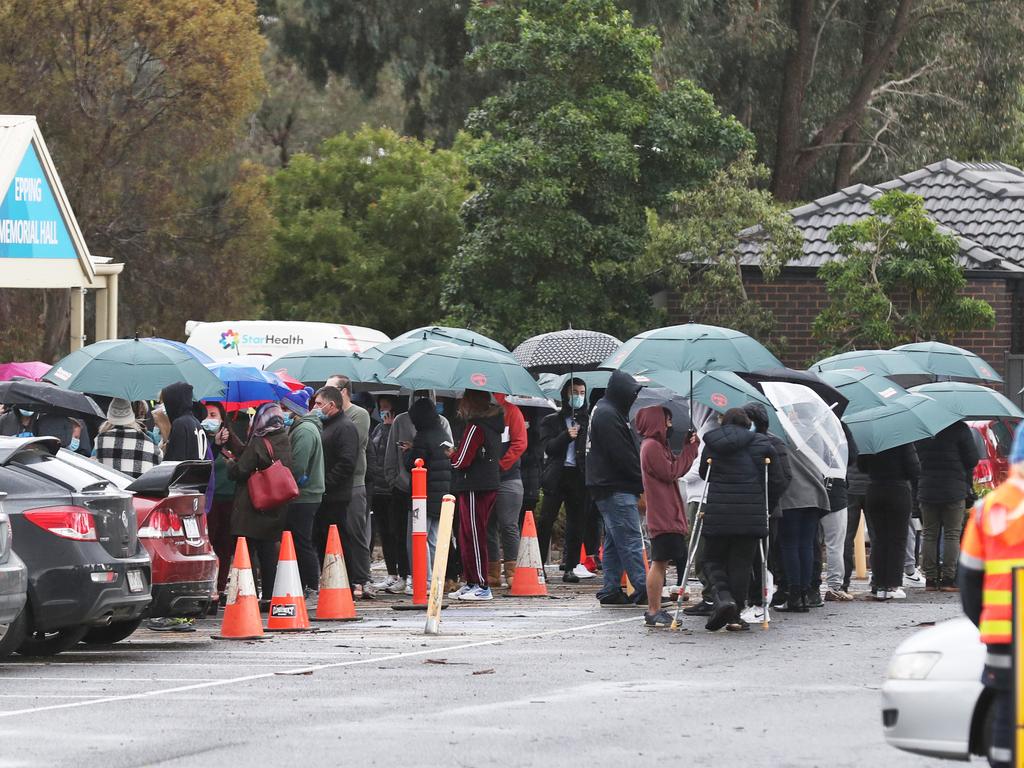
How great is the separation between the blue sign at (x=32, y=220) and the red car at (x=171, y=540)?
1128 centimetres

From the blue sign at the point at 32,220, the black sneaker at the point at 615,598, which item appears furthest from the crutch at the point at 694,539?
the blue sign at the point at 32,220

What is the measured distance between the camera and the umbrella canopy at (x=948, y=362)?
74.5ft

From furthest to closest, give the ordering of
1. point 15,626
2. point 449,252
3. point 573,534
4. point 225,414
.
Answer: point 449,252, point 573,534, point 225,414, point 15,626

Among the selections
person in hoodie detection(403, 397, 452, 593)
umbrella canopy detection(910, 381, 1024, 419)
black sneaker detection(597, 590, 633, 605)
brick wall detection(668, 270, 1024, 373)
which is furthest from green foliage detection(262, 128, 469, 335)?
black sneaker detection(597, 590, 633, 605)

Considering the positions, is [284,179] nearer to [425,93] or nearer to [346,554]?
[425,93]

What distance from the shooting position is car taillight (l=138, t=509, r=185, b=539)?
1415 centimetres

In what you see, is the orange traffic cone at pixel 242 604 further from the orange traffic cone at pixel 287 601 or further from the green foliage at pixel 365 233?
the green foliage at pixel 365 233

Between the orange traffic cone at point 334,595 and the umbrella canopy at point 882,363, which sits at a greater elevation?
the umbrella canopy at point 882,363

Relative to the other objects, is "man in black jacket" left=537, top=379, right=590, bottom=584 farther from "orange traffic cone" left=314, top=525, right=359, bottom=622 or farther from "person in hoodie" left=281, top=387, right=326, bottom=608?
"orange traffic cone" left=314, top=525, right=359, bottom=622

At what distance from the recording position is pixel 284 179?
44.2 m

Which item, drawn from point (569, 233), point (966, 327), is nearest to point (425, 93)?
point (569, 233)

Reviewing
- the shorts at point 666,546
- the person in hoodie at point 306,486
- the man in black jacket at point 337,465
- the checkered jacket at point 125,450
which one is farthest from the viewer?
the man in black jacket at point 337,465

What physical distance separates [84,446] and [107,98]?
19.7 meters

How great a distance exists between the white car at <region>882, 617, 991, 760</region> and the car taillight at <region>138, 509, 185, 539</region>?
24.1 ft
